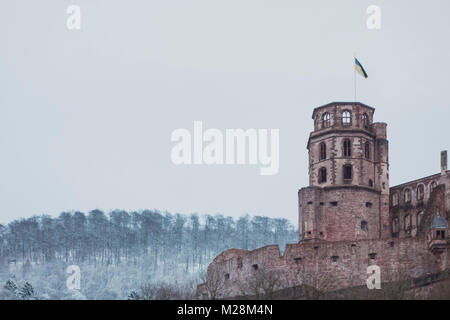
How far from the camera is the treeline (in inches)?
5522

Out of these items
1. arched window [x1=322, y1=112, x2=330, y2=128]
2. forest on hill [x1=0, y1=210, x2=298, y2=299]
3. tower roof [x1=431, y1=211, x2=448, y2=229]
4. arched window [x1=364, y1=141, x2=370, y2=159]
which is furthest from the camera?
forest on hill [x1=0, y1=210, x2=298, y2=299]

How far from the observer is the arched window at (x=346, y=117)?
8081 centimetres

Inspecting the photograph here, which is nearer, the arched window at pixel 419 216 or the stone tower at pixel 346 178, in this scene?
the stone tower at pixel 346 178

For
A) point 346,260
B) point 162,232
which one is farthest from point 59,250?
point 346,260

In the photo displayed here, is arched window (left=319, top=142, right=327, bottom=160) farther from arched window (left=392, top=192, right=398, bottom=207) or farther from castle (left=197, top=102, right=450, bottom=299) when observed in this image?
arched window (left=392, top=192, right=398, bottom=207)

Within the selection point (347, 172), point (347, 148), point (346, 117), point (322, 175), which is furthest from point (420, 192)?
point (346, 117)

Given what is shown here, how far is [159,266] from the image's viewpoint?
466 ft

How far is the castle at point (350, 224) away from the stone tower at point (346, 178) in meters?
0.09

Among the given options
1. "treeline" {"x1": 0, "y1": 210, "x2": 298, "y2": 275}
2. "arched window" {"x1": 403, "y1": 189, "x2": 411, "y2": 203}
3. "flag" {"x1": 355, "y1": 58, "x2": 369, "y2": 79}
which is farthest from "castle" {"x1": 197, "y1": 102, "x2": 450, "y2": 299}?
"treeline" {"x1": 0, "y1": 210, "x2": 298, "y2": 275}

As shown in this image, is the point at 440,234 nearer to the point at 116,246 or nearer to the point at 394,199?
the point at 394,199

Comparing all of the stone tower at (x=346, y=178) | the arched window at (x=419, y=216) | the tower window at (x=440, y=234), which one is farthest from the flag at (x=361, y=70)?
the tower window at (x=440, y=234)

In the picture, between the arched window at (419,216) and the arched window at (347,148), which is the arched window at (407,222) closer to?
the arched window at (419,216)

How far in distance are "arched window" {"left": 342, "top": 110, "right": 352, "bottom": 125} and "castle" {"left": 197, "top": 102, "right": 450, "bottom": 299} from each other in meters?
0.06

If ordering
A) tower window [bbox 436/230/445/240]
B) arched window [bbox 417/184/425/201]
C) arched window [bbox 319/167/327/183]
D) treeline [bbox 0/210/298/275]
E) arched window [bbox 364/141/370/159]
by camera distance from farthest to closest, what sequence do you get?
treeline [bbox 0/210/298/275] < arched window [bbox 417/184/425/201] < arched window [bbox 364/141/370/159] < arched window [bbox 319/167/327/183] < tower window [bbox 436/230/445/240]
